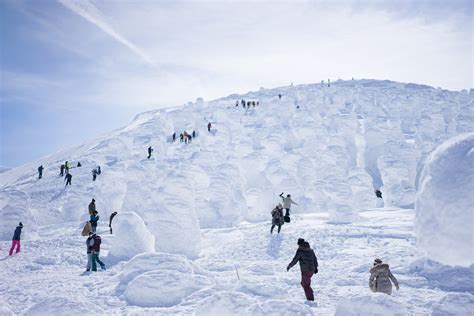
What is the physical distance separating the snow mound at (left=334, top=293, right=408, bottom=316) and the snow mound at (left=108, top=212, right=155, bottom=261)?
9.29 m

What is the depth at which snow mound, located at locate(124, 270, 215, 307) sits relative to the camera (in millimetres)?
9203

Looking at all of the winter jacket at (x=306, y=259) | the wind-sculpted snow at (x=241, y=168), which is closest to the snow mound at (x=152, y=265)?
the winter jacket at (x=306, y=259)

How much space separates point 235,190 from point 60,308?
776 inches

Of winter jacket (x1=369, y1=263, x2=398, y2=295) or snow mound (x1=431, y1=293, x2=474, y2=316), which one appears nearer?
snow mound (x1=431, y1=293, x2=474, y2=316)

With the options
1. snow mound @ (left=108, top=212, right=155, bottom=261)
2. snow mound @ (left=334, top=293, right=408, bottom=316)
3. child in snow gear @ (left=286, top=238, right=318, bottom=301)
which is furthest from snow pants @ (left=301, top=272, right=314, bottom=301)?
snow mound @ (left=108, top=212, right=155, bottom=261)

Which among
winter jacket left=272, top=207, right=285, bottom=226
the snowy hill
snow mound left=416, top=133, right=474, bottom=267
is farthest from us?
winter jacket left=272, top=207, right=285, bottom=226

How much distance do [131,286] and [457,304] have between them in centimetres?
755

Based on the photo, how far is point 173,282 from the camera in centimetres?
959

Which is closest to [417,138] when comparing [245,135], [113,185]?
[245,135]

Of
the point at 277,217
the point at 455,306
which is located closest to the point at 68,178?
the point at 277,217

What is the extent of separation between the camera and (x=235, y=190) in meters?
26.8

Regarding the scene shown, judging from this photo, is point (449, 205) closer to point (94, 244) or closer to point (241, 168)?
point (94, 244)

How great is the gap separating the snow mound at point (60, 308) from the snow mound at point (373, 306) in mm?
5307

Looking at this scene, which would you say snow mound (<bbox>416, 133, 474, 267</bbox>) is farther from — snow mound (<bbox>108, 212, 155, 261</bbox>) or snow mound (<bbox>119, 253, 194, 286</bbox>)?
snow mound (<bbox>108, 212, 155, 261</bbox>)
